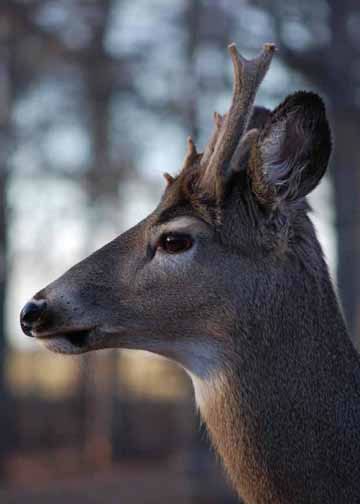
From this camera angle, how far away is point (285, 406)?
12.9 feet

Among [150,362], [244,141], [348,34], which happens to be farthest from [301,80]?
[150,362]

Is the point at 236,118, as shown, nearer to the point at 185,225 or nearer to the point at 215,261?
the point at 185,225

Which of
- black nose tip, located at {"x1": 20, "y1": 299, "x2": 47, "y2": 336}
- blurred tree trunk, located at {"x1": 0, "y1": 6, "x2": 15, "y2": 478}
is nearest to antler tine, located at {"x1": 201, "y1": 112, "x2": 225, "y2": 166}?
black nose tip, located at {"x1": 20, "y1": 299, "x2": 47, "y2": 336}

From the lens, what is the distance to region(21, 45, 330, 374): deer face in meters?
4.09

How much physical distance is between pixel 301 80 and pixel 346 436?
6.45 metres

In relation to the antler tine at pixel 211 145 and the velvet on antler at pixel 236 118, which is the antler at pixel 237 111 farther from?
the antler tine at pixel 211 145

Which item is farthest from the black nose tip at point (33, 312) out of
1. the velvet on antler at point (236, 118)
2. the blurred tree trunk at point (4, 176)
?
the blurred tree trunk at point (4, 176)

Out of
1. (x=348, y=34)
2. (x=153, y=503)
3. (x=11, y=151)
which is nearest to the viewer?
(x=348, y=34)

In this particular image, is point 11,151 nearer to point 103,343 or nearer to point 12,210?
point 12,210

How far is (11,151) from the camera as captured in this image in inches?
653

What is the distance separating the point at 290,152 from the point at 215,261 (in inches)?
23.8

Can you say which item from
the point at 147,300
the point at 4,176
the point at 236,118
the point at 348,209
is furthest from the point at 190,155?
the point at 4,176

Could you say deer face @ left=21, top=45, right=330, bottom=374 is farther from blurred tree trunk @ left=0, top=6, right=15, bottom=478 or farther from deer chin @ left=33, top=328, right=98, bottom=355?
blurred tree trunk @ left=0, top=6, right=15, bottom=478

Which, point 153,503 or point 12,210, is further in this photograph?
point 12,210
